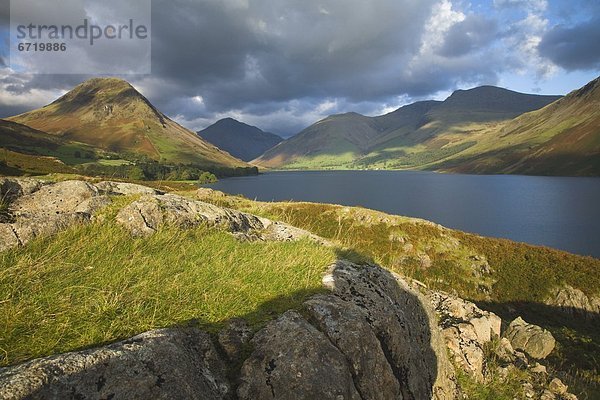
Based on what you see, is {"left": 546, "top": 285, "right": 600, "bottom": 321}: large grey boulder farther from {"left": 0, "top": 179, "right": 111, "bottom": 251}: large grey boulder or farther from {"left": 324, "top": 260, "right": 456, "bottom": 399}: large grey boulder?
{"left": 0, "top": 179, "right": 111, "bottom": 251}: large grey boulder

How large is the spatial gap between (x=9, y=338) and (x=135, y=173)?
145 metres

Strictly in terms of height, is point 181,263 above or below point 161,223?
below

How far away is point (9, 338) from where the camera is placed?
3.86 m

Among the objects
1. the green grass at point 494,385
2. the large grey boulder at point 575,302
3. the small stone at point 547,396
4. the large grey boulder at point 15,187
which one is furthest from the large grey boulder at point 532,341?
the large grey boulder at point 15,187

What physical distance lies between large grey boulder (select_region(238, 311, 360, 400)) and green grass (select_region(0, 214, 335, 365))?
0.53 metres

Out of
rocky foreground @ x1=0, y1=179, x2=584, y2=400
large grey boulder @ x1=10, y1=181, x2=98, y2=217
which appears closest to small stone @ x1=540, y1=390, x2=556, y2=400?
rocky foreground @ x1=0, y1=179, x2=584, y2=400

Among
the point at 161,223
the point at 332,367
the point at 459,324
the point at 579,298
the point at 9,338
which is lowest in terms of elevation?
the point at 579,298

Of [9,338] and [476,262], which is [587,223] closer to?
[476,262]

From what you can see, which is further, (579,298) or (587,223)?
(587,223)

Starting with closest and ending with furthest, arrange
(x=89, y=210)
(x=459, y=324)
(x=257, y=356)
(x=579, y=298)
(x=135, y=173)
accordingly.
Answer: (x=257, y=356)
(x=89, y=210)
(x=459, y=324)
(x=579, y=298)
(x=135, y=173)

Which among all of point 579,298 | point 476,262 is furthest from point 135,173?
point 579,298

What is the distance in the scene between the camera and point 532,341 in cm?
1719

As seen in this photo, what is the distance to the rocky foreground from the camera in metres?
3.70

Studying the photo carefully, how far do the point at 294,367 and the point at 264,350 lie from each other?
0.54 meters
